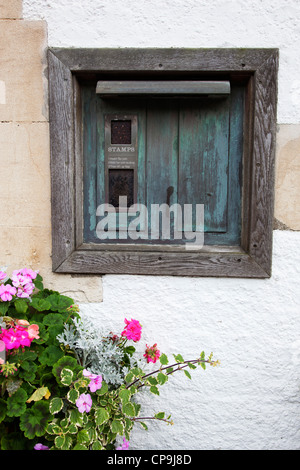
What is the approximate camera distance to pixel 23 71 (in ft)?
6.39

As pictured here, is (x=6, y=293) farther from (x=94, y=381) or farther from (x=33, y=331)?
(x=94, y=381)

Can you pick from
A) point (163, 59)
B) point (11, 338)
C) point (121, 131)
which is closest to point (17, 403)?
point (11, 338)

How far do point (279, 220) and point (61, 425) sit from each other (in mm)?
1418

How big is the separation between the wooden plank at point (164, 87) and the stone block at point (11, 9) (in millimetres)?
546

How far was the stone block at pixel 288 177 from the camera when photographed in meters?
1.92

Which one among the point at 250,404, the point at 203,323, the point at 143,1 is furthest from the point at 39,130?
A: the point at 250,404

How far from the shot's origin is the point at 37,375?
5.54 ft

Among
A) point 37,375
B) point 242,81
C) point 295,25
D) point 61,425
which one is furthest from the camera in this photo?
point 242,81

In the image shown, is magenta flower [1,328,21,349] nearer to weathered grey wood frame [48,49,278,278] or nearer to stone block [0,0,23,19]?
weathered grey wood frame [48,49,278,278]

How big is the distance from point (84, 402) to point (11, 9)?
195 cm

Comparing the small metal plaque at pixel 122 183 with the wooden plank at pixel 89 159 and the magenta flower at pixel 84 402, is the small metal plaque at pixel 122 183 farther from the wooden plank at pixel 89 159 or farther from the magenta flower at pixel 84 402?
the magenta flower at pixel 84 402

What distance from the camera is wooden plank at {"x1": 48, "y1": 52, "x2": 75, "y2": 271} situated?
1.92 meters

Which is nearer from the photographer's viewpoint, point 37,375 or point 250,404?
point 37,375

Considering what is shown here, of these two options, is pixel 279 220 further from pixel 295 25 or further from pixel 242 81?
pixel 295 25
